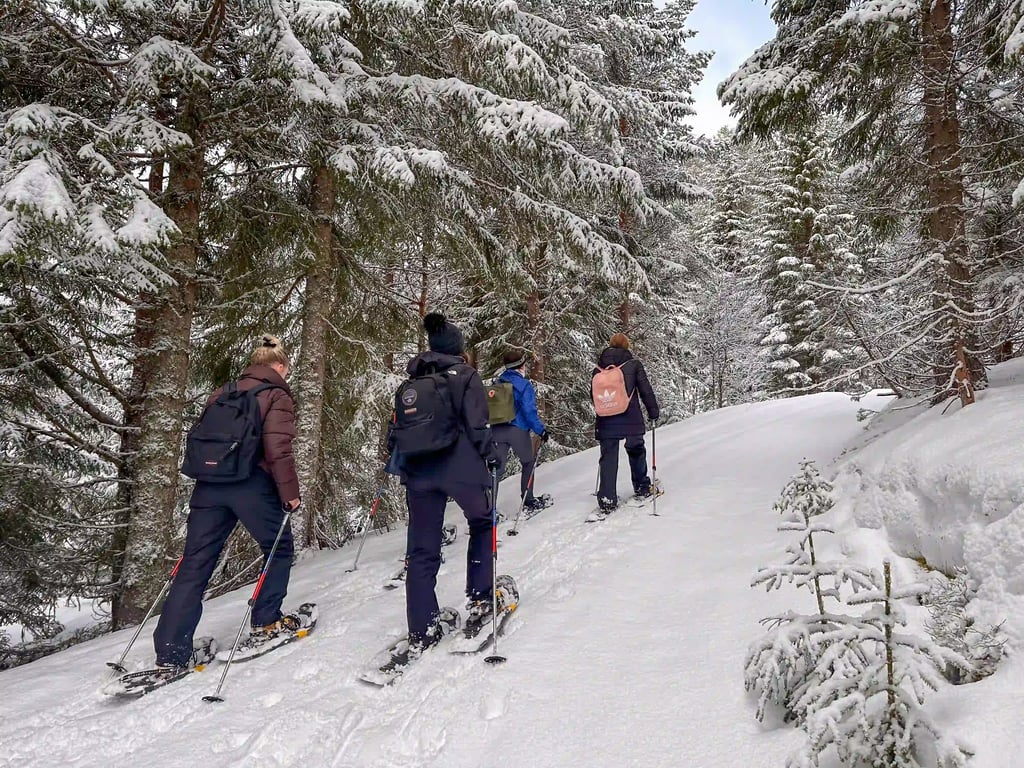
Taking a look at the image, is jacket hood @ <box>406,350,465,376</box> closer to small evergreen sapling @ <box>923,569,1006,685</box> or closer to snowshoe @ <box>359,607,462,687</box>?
snowshoe @ <box>359,607,462,687</box>

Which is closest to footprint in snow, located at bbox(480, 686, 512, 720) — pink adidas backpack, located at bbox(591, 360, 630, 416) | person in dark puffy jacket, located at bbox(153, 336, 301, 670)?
person in dark puffy jacket, located at bbox(153, 336, 301, 670)

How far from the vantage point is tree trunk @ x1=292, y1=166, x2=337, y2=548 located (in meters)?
7.87

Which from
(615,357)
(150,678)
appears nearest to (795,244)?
(615,357)

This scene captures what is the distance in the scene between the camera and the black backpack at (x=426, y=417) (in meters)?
4.06

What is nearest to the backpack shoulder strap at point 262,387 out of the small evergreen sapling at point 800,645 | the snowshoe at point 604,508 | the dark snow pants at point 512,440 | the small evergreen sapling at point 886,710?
the dark snow pants at point 512,440

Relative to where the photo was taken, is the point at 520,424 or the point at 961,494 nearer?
the point at 961,494

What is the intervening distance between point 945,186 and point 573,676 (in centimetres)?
632

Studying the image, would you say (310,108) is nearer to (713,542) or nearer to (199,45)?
(199,45)

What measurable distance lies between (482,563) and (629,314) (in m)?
14.3

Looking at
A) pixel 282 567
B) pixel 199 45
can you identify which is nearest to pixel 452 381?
pixel 282 567

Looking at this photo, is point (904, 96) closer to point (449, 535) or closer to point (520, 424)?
point (520, 424)

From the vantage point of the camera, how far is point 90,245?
4387mm

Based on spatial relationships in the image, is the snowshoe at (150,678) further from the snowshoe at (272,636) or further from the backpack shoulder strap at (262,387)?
the backpack shoulder strap at (262,387)

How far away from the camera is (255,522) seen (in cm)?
439
